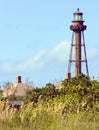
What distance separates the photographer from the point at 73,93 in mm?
25672

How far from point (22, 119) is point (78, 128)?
1.49 meters

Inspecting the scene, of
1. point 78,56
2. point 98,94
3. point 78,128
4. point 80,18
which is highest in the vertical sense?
point 80,18

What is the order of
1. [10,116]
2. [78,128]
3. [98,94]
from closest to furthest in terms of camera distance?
[78,128] < [10,116] < [98,94]

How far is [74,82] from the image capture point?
90.7 feet

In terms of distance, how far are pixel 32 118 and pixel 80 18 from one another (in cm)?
6782

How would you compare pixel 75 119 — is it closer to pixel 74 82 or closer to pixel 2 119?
pixel 2 119

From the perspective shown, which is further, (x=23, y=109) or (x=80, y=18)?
(x=80, y=18)

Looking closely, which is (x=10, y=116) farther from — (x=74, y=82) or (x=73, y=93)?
(x=74, y=82)

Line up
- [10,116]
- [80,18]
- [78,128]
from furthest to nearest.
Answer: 1. [80,18]
2. [10,116]
3. [78,128]

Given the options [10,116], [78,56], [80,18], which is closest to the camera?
[10,116]

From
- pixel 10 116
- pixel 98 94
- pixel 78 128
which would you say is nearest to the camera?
pixel 78 128

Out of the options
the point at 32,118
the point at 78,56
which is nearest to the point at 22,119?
the point at 32,118

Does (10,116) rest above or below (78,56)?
below

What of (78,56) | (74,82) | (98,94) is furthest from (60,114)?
(78,56)
